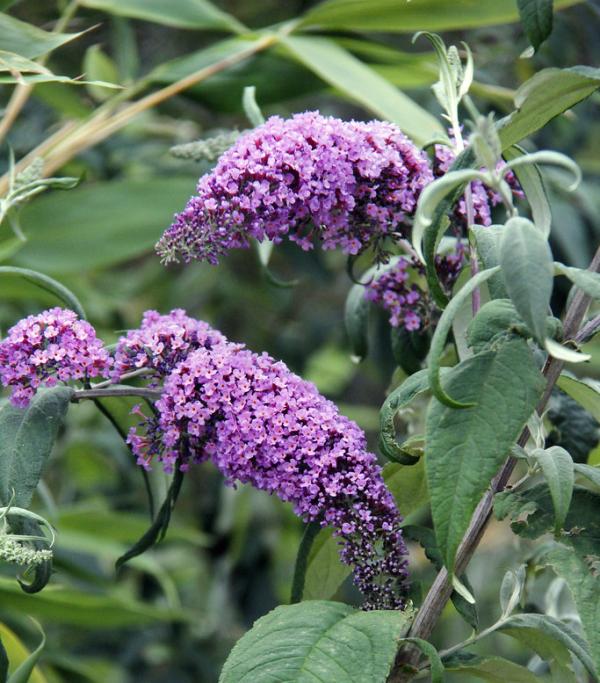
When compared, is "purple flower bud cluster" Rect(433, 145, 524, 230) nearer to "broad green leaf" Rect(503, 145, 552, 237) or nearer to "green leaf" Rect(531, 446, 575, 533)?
"broad green leaf" Rect(503, 145, 552, 237)

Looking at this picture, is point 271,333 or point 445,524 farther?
point 271,333

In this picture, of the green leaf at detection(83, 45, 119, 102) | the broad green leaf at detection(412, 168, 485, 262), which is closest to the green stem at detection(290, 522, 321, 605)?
the broad green leaf at detection(412, 168, 485, 262)

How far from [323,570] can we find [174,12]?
89 cm

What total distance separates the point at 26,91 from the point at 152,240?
12.8 inches

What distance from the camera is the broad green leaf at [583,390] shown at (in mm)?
800

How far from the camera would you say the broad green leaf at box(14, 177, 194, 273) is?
1.51m

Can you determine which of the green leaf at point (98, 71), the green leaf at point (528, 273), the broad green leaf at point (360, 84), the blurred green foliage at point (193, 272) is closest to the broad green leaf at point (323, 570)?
the blurred green foliage at point (193, 272)

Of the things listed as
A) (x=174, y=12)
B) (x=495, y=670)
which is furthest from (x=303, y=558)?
(x=174, y=12)

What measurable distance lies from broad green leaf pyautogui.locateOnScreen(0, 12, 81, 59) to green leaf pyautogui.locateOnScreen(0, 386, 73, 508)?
13.6 inches

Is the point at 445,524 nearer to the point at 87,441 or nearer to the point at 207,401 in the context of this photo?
the point at 207,401

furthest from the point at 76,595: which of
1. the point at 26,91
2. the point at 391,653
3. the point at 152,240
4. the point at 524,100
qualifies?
the point at 524,100

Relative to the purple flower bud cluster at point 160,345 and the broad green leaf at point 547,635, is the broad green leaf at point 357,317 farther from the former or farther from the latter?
the broad green leaf at point 547,635

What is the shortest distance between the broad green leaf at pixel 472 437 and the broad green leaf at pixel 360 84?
557 mm

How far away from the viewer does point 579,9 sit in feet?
6.84
